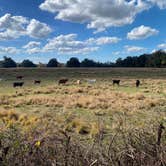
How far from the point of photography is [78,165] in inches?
153

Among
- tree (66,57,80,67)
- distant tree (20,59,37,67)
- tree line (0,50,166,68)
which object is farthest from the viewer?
distant tree (20,59,37,67)

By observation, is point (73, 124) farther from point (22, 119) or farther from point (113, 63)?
point (113, 63)

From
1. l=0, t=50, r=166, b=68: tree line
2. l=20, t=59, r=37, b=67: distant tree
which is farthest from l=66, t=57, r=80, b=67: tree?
l=20, t=59, r=37, b=67: distant tree

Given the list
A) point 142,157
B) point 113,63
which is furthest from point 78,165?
point 113,63

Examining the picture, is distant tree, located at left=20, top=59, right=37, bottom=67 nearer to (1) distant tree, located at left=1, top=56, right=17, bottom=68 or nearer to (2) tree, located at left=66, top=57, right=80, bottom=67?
(1) distant tree, located at left=1, top=56, right=17, bottom=68

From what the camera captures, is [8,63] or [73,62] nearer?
[73,62]

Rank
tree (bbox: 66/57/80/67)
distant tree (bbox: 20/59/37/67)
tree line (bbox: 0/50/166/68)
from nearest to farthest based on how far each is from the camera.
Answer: tree line (bbox: 0/50/166/68) → tree (bbox: 66/57/80/67) → distant tree (bbox: 20/59/37/67)

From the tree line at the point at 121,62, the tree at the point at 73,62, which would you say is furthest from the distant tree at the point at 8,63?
the tree at the point at 73,62

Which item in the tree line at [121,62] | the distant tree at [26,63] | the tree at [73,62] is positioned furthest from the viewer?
the distant tree at [26,63]

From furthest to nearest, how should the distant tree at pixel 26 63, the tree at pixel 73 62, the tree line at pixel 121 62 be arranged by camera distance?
the distant tree at pixel 26 63 < the tree at pixel 73 62 < the tree line at pixel 121 62

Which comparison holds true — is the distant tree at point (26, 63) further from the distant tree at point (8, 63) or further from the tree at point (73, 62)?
the tree at point (73, 62)

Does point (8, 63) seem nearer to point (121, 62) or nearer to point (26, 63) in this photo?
point (26, 63)

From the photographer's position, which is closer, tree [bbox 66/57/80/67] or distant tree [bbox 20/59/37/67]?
tree [bbox 66/57/80/67]

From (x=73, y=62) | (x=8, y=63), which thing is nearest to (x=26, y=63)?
(x=8, y=63)
